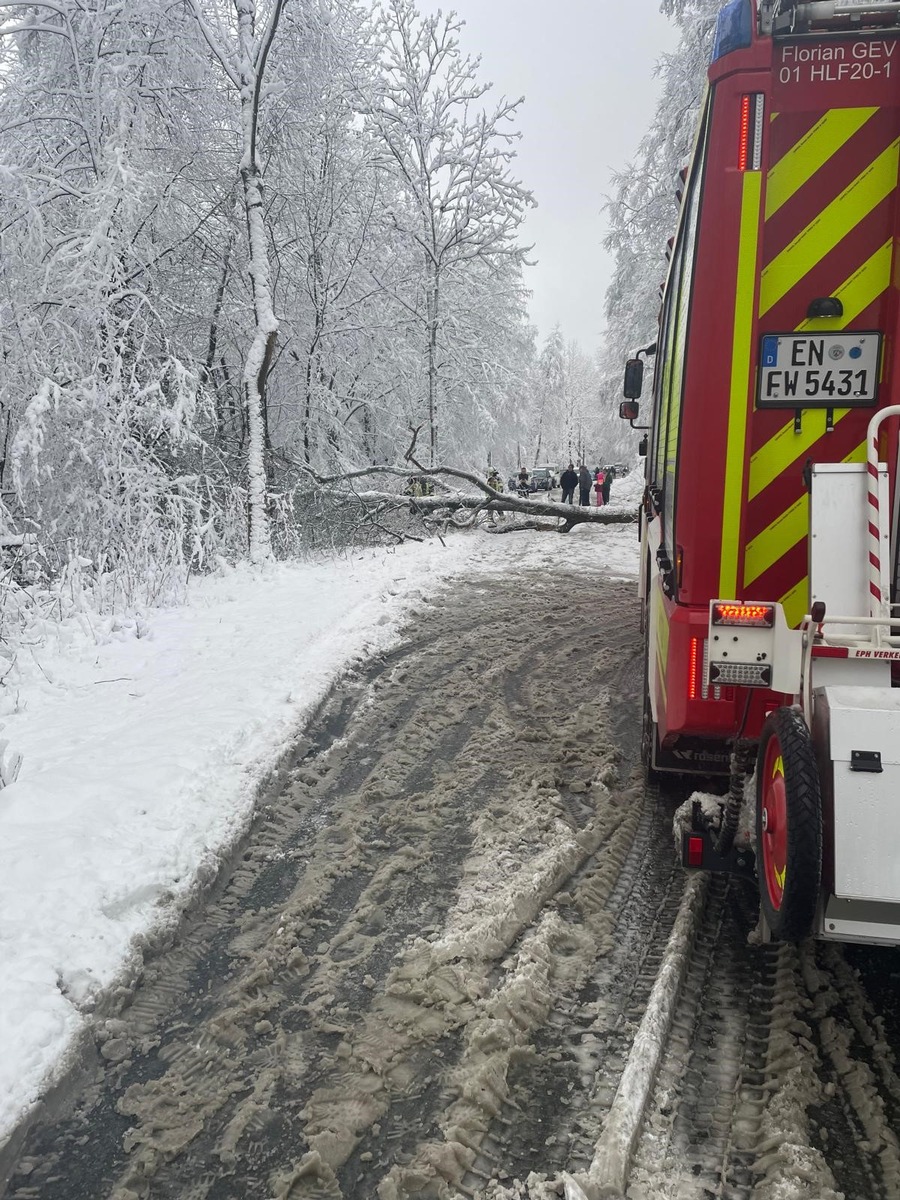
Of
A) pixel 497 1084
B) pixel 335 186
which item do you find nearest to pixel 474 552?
pixel 335 186

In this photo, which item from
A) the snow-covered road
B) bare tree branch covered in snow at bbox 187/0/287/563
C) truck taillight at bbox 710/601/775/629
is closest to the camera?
the snow-covered road

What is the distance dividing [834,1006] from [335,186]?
17.8 meters

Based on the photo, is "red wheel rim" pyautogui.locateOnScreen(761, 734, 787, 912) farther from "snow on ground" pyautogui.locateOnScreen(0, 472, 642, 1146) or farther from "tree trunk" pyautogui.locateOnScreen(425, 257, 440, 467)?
"tree trunk" pyautogui.locateOnScreen(425, 257, 440, 467)

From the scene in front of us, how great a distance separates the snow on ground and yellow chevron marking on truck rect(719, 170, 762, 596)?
2.69 metres

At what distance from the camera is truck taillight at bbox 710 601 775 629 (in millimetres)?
2855

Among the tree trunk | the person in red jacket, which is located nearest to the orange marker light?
the tree trunk

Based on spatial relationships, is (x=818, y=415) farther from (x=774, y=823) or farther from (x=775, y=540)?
(x=774, y=823)

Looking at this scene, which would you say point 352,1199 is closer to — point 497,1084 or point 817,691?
point 497,1084

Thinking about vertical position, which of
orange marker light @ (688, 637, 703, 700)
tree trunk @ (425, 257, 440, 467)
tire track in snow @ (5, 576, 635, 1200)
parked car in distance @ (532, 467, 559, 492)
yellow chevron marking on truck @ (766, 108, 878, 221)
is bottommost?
tire track in snow @ (5, 576, 635, 1200)

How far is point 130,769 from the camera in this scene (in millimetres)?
4258

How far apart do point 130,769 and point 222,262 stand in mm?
12274

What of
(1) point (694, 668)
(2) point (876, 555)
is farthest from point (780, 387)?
(1) point (694, 668)

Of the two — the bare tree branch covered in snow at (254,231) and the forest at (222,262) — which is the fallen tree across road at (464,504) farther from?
the bare tree branch covered in snow at (254,231)

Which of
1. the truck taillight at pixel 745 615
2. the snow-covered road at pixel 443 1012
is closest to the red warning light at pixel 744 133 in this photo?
the truck taillight at pixel 745 615
